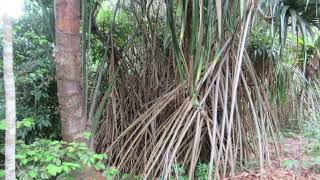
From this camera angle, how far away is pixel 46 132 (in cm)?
278

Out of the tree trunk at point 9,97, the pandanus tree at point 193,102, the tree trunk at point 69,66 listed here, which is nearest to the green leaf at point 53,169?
the tree trunk at point 9,97

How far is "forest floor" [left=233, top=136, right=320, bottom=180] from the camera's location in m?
2.64

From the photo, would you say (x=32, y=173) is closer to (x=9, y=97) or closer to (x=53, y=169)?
(x=53, y=169)

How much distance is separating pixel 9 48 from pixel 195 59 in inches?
49.6

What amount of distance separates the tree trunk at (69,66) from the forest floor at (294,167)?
123 cm

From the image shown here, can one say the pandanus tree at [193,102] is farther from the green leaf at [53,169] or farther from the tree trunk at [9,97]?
the tree trunk at [9,97]

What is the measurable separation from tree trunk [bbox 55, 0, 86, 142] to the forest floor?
1.23 m

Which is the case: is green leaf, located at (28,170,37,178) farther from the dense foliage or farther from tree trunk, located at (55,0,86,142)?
tree trunk, located at (55,0,86,142)

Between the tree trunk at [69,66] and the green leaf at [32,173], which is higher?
the tree trunk at [69,66]

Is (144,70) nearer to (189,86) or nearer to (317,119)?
(189,86)

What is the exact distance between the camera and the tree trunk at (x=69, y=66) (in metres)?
1.99

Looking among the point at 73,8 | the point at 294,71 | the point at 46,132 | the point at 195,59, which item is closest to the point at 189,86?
the point at 195,59

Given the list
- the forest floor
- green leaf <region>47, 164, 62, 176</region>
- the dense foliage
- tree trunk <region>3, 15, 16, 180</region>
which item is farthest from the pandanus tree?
tree trunk <region>3, 15, 16, 180</region>

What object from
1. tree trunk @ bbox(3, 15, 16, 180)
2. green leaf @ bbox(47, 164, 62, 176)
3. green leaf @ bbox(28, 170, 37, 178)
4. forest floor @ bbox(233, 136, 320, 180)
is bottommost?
forest floor @ bbox(233, 136, 320, 180)
